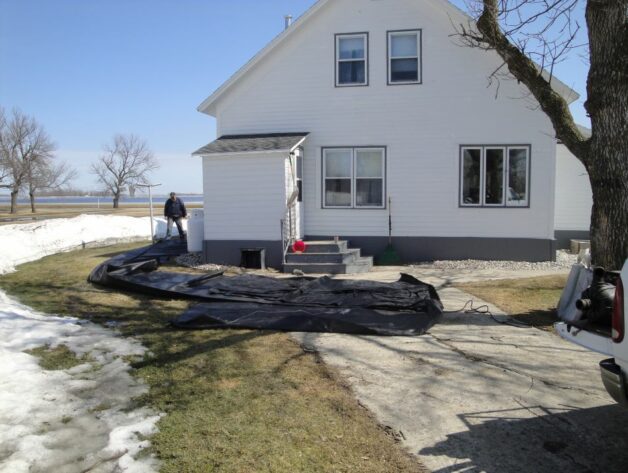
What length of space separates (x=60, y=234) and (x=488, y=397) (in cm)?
1682

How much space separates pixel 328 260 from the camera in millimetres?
12367

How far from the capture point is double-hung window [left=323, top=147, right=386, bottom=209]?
45.3ft

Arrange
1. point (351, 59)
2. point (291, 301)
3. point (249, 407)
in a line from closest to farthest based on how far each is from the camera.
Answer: point (249, 407) → point (291, 301) → point (351, 59)

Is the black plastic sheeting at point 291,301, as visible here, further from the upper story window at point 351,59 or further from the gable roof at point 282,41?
the upper story window at point 351,59

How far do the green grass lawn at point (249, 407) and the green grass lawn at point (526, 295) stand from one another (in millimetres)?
3649

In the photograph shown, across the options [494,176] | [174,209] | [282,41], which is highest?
[282,41]

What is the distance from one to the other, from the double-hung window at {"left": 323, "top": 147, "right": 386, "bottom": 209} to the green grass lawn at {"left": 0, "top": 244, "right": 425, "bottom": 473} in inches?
297

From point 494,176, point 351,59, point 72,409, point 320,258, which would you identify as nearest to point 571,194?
point 494,176

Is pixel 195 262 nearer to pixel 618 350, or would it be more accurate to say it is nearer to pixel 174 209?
pixel 174 209

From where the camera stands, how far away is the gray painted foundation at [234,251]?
507 inches

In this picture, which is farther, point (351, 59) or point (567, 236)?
point (567, 236)

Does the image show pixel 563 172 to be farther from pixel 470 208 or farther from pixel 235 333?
pixel 235 333

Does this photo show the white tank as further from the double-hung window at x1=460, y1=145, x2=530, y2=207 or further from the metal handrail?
the double-hung window at x1=460, y1=145, x2=530, y2=207

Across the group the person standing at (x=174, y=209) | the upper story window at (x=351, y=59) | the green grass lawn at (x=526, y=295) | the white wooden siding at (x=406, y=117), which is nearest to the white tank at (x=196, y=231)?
the white wooden siding at (x=406, y=117)
